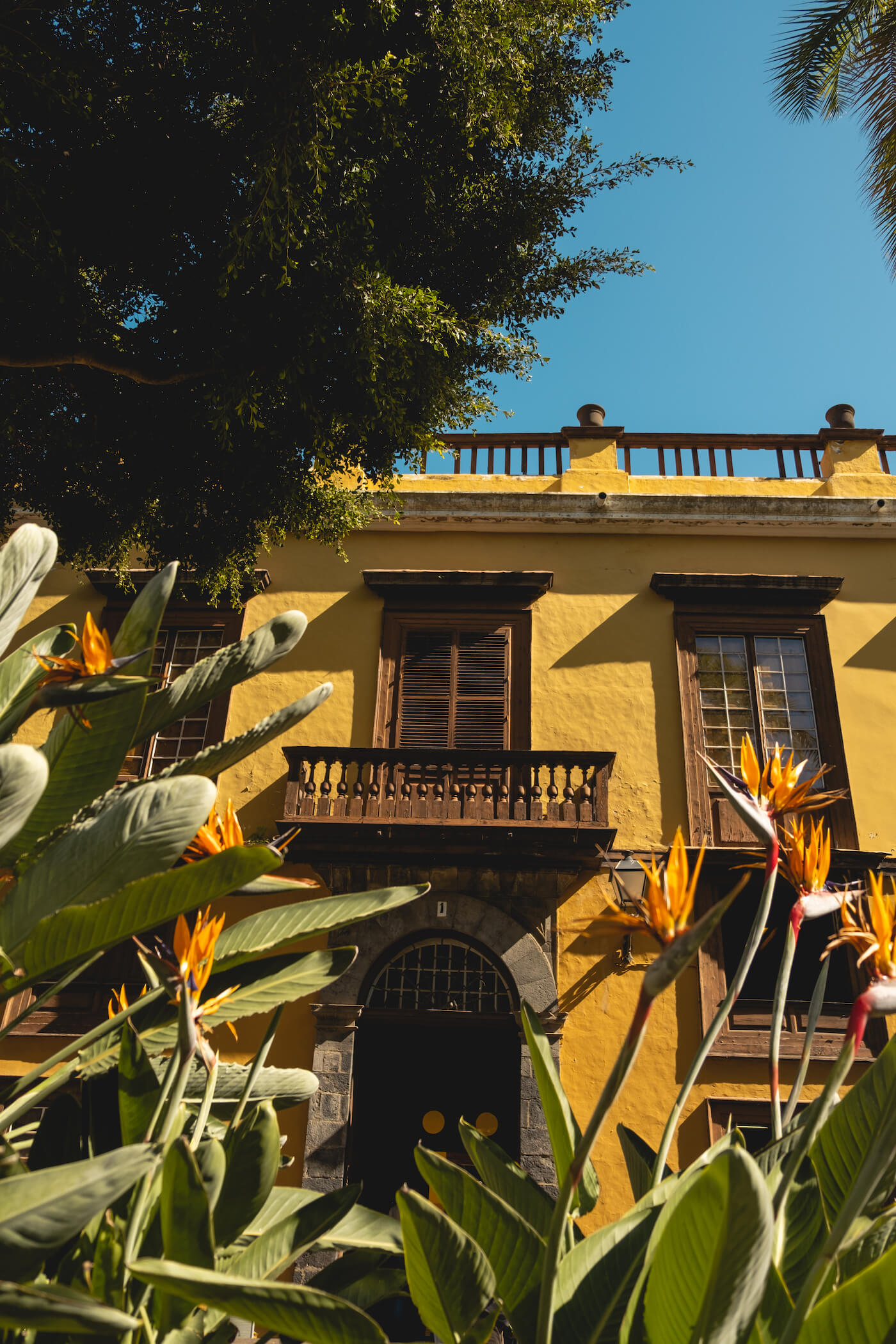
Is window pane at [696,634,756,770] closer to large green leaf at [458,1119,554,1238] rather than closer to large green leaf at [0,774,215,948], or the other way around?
large green leaf at [458,1119,554,1238]

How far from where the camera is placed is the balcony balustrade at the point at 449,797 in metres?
9.29

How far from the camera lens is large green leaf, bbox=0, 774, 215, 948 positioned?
1201 mm

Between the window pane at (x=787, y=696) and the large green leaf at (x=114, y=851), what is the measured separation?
962 centimetres

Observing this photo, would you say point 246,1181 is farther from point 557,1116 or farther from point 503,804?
point 503,804

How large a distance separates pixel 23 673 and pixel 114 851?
0.82 metres

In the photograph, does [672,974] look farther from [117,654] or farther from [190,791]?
[117,654]

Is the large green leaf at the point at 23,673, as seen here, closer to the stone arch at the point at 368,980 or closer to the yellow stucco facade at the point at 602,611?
the stone arch at the point at 368,980

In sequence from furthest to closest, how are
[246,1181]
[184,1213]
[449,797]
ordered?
[449,797], [246,1181], [184,1213]

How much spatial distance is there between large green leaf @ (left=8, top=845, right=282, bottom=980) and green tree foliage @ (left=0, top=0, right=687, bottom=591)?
17.1 ft

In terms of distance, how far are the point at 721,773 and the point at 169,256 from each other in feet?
21.7

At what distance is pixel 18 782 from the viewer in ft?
3.72

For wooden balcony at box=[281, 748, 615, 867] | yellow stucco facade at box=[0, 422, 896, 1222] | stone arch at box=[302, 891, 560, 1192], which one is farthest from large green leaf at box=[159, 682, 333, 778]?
yellow stucco facade at box=[0, 422, 896, 1222]

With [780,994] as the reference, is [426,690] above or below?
above

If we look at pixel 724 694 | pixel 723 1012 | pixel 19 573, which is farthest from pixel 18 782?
pixel 724 694
